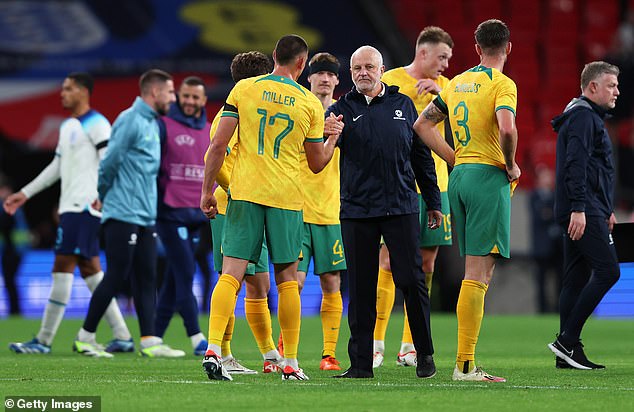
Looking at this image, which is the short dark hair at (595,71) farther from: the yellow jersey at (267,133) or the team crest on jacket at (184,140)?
the team crest on jacket at (184,140)

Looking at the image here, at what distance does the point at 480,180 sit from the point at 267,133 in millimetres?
1357

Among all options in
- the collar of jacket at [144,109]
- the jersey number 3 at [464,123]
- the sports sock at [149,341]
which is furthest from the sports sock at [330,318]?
the collar of jacket at [144,109]

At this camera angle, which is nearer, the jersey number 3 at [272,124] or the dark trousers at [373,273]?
the jersey number 3 at [272,124]

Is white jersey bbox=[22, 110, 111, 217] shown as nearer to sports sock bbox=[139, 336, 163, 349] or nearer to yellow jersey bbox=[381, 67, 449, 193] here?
sports sock bbox=[139, 336, 163, 349]

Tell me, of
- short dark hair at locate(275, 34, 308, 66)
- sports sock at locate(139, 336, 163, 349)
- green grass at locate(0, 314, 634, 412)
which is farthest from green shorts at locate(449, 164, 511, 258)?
sports sock at locate(139, 336, 163, 349)

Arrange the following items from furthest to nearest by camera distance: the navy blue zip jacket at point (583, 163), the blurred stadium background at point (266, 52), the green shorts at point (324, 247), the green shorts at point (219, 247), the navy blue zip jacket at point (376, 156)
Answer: the blurred stadium background at point (266, 52), the green shorts at point (324, 247), the navy blue zip jacket at point (583, 163), the green shorts at point (219, 247), the navy blue zip jacket at point (376, 156)

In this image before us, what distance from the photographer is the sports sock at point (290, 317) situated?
25.5ft

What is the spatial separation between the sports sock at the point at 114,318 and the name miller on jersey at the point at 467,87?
4605mm

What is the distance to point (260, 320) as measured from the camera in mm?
8672

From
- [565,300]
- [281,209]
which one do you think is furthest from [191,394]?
[565,300]

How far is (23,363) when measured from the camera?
369 inches

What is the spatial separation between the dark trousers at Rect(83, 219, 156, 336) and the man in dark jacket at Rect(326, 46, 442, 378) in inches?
123

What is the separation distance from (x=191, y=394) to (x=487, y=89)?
8.70 ft

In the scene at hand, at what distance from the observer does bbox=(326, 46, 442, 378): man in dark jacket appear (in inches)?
310
